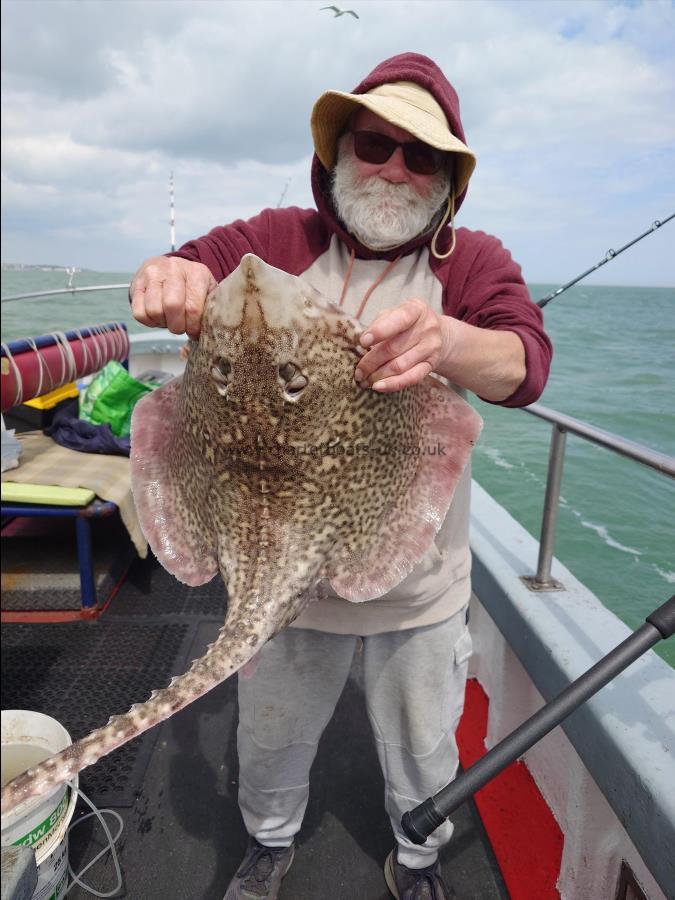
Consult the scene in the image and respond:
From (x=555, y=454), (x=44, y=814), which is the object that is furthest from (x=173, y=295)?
(x=555, y=454)

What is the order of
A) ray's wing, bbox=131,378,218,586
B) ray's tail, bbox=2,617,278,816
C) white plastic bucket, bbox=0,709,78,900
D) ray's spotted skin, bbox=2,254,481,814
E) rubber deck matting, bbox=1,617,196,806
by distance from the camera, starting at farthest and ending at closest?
rubber deck matting, bbox=1,617,196,806, white plastic bucket, bbox=0,709,78,900, ray's wing, bbox=131,378,218,586, ray's spotted skin, bbox=2,254,481,814, ray's tail, bbox=2,617,278,816

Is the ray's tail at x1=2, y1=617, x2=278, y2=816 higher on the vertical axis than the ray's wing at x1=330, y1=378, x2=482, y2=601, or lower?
lower

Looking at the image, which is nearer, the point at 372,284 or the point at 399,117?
the point at 399,117

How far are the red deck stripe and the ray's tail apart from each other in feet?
6.53

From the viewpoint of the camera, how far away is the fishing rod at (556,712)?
5.33 ft

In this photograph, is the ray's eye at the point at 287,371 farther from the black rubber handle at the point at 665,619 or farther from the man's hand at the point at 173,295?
the black rubber handle at the point at 665,619

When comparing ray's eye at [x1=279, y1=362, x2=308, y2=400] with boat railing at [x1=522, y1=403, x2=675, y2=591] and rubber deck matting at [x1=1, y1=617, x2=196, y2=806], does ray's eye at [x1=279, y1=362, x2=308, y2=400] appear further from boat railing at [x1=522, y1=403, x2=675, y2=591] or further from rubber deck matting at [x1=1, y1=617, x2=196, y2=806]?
rubber deck matting at [x1=1, y1=617, x2=196, y2=806]

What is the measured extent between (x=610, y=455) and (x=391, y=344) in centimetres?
719

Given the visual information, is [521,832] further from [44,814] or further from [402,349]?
[402,349]

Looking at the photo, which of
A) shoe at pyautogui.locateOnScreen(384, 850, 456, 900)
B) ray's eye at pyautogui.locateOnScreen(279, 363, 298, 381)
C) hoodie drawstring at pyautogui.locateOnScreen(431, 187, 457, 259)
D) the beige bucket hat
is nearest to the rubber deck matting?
shoe at pyautogui.locateOnScreen(384, 850, 456, 900)

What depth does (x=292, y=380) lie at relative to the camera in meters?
1.27

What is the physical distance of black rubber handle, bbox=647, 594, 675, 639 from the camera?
163cm

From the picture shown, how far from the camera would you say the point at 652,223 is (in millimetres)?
2318

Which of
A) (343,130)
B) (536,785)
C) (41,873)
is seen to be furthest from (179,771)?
(343,130)
